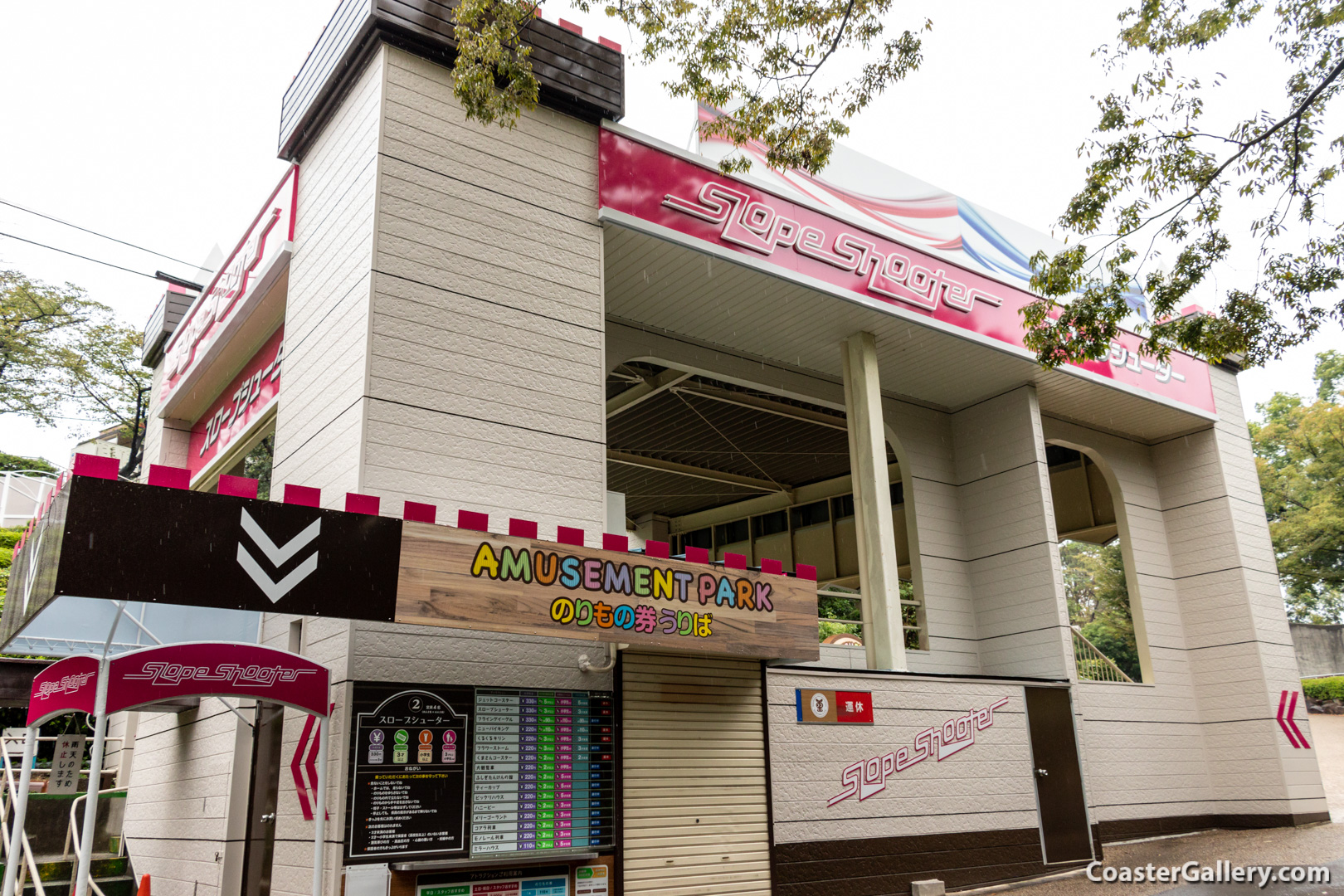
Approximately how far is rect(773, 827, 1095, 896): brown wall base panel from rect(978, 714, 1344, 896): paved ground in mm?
316

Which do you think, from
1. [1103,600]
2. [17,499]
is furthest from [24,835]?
[1103,600]

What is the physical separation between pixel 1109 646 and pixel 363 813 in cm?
3915

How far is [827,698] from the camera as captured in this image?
8.62m

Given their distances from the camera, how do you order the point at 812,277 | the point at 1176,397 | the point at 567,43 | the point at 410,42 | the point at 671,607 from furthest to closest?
the point at 1176,397, the point at 812,277, the point at 567,43, the point at 410,42, the point at 671,607

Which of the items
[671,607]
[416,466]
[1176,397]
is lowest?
[671,607]

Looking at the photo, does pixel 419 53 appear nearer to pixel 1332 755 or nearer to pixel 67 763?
pixel 67 763

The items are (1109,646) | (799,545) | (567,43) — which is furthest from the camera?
(1109,646)

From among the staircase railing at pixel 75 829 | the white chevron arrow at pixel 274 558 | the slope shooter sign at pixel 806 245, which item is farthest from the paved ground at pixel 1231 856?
the staircase railing at pixel 75 829

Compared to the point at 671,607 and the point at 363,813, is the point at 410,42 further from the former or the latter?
the point at 363,813

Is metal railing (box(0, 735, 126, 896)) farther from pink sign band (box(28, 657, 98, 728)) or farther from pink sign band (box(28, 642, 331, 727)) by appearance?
pink sign band (box(28, 642, 331, 727))

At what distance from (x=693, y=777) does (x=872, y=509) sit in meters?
4.19

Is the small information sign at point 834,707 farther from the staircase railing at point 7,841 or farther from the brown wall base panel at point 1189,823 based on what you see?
the staircase railing at point 7,841

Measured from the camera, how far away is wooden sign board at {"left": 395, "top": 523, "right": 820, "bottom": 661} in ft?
17.9

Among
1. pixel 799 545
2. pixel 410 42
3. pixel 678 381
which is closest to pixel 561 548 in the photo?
pixel 410 42
